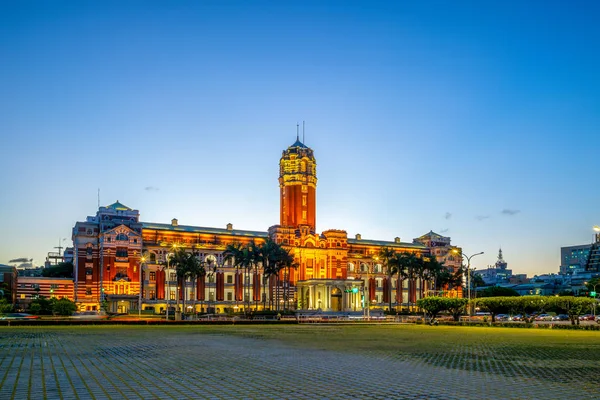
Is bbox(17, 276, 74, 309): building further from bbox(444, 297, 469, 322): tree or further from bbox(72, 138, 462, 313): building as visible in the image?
bbox(444, 297, 469, 322): tree

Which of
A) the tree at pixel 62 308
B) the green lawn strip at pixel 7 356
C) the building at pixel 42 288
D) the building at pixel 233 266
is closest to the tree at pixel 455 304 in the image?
the building at pixel 233 266

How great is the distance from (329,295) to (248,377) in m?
121

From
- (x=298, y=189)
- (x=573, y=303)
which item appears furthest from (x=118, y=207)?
(x=573, y=303)

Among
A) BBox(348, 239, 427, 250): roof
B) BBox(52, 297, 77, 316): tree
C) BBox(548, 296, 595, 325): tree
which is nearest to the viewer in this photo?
BBox(548, 296, 595, 325): tree

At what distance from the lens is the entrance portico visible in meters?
139

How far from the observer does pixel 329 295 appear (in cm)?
13962

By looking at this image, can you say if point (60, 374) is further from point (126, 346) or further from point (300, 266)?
point (300, 266)

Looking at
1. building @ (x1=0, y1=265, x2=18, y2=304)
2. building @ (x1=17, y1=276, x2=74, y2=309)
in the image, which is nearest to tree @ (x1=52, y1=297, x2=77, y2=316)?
building @ (x1=17, y1=276, x2=74, y2=309)

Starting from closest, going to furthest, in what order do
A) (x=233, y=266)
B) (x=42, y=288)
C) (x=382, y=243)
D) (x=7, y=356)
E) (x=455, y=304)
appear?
(x=7, y=356) < (x=455, y=304) < (x=42, y=288) < (x=233, y=266) < (x=382, y=243)

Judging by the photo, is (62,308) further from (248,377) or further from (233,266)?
(248,377)

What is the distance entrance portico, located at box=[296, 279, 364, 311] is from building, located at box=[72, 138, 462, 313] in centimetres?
23

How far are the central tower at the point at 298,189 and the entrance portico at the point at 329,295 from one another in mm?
17361

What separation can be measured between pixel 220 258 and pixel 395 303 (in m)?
47.0

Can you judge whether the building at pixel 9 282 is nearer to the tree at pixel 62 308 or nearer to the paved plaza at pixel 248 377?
the tree at pixel 62 308
